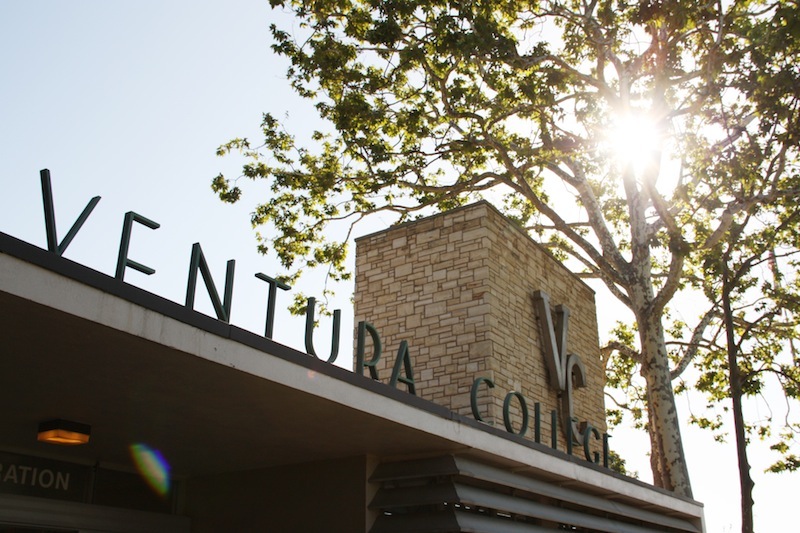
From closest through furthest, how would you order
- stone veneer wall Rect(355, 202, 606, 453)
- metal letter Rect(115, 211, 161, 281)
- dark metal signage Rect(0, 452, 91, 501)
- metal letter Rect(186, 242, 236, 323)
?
metal letter Rect(115, 211, 161, 281), metal letter Rect(186, 242, 236, 323), dark metal signage Rect(0, 452, 91, 501), stone veneer wall Rect(355, 202, 606, 453)

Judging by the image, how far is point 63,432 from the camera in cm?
662

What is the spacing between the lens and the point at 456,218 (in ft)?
43.4

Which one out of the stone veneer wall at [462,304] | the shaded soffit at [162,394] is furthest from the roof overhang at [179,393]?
the stone veneer wall at [462,304]

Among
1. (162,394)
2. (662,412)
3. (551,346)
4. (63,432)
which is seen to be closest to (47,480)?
(63,432)

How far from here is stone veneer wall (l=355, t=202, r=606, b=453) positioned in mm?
12013

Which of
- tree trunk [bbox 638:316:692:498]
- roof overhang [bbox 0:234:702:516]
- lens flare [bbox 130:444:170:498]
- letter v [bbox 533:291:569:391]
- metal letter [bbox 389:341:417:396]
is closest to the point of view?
roof overhang [bbox 0:234:702:516]

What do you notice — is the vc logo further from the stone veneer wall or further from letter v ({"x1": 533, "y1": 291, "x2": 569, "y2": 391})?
the stone veneer wall

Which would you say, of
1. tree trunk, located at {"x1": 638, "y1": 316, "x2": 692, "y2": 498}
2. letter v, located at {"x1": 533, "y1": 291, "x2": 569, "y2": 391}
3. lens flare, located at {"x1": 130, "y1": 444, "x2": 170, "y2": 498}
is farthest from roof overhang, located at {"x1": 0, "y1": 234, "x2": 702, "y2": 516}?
tree trunk, located at {"x1": 638, "y1": 316, "x2": 692, "y2": 498}

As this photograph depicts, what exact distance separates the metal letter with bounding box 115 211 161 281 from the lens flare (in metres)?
2.92

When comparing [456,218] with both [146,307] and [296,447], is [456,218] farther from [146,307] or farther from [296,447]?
[146,307]

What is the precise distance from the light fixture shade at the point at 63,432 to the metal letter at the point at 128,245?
2.18m

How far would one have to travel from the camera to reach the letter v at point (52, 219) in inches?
176

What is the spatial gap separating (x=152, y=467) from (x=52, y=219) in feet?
15.0

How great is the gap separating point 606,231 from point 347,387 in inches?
543
